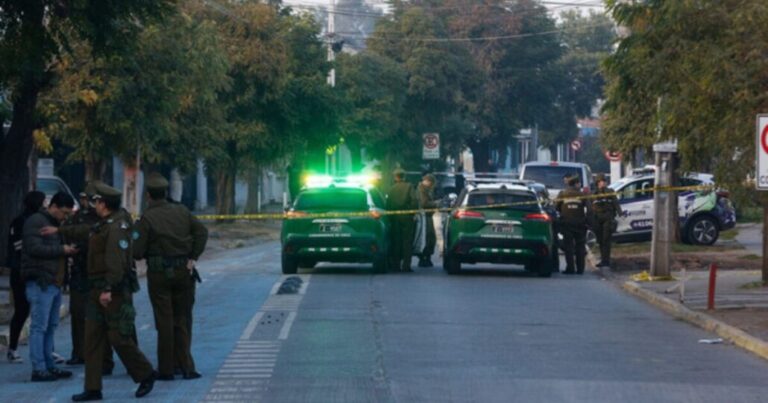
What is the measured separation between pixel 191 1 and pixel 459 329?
27.3 metres

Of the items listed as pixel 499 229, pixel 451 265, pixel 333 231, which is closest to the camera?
pixel 333 231

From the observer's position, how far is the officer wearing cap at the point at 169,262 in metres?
12.5

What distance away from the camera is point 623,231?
32.4m

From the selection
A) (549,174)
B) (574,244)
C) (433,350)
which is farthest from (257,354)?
(549,174)

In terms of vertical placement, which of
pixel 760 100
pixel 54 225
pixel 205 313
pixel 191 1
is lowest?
pixel 205 313

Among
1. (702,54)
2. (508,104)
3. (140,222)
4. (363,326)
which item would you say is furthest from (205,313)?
(508,104)

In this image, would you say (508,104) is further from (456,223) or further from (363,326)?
(363,326)

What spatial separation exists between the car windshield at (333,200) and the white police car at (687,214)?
31.6ft

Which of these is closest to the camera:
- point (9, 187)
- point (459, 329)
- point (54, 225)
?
point (54, 225)

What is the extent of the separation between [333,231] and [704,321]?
26.5ft

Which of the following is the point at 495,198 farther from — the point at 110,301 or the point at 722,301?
the point at 110,301

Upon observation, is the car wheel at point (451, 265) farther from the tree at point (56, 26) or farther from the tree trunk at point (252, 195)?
the tree trunk at point (252, 195)

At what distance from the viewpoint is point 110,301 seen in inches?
462

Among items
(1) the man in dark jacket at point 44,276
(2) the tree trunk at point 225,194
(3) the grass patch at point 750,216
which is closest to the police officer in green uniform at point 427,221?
(1) the man in dark jacket at point 44,276
